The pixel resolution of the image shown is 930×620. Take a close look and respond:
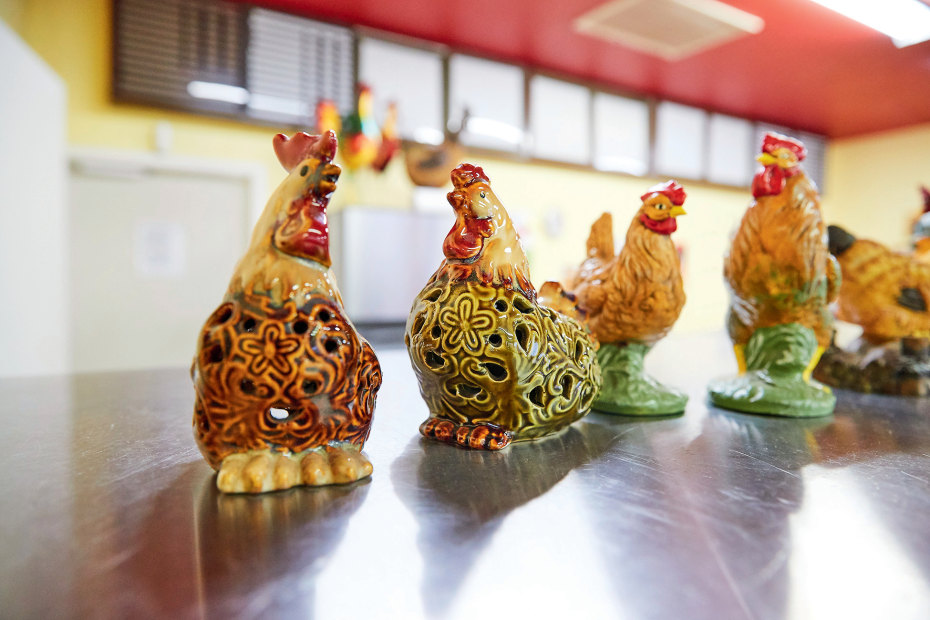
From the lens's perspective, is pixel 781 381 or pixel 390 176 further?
pixel 390 176

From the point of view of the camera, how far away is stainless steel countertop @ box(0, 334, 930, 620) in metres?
0.39

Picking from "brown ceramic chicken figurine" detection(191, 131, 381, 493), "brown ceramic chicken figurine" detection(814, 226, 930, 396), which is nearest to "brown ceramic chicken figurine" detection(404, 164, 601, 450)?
"brown ceramic chicken figurine" detection(191, 131, 381, 493)

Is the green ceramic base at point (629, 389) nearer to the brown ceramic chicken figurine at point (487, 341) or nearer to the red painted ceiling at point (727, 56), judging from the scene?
the brown ceramic chicken figurine at point (487, 341)

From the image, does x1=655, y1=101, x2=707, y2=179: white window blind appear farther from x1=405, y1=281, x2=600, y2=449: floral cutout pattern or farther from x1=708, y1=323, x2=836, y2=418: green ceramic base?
x1=405, y1=281, x2=600, y2=449: floral cutout pattern

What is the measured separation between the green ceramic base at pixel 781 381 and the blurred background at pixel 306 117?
1.95 m

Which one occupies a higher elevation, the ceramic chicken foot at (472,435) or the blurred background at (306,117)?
the blurred background at (306,117)

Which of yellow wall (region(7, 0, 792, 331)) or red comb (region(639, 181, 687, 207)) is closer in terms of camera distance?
red comb (region(639, 181, 687, 207))

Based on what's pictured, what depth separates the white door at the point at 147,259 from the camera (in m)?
2.66

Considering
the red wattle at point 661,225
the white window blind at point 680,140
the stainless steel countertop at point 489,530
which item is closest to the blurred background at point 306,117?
the white window blind at point 680,140

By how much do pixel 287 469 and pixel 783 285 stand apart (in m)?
0.78

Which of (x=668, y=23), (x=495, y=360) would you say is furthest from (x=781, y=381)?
(x=668, y=23)

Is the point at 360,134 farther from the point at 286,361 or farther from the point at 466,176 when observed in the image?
the point at 286,361

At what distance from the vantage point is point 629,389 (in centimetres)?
95

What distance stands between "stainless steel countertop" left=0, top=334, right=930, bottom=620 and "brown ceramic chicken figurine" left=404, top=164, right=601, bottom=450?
1.7 inches
